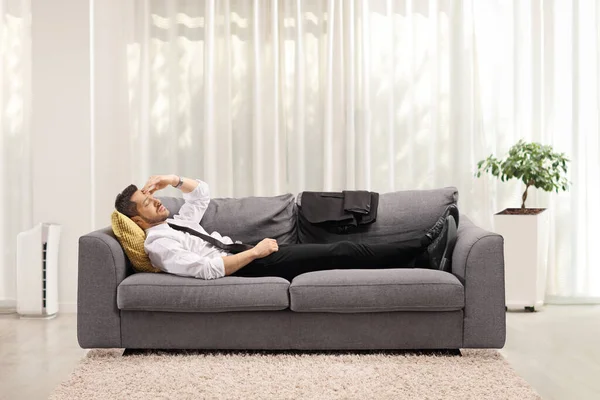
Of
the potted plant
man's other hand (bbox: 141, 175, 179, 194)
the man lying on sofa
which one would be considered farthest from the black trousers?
the potted plant

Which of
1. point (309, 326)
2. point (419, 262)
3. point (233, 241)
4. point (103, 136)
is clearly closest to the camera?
point (309, 326)

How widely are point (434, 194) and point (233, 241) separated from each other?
124 cm

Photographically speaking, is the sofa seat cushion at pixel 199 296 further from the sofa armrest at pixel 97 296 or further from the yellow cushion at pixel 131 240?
the yellow cushion at pixel 131 240

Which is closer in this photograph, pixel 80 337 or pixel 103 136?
pixel 80 337

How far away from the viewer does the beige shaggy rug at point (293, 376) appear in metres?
3.07

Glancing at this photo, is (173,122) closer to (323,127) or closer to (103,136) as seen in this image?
(103,136)

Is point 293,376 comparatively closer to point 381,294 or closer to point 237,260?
point 381,294

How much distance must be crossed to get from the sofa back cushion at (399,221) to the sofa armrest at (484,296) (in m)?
0.61

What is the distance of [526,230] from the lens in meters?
5.00

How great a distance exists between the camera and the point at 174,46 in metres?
5.58

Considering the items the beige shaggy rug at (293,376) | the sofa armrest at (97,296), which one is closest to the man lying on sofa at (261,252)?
the sofa armrest at (97,296)

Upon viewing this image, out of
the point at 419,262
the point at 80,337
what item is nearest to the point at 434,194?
the point at 419,262

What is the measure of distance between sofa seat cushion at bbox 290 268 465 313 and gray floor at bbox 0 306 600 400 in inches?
19.8

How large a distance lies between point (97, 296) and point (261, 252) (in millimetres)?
876
